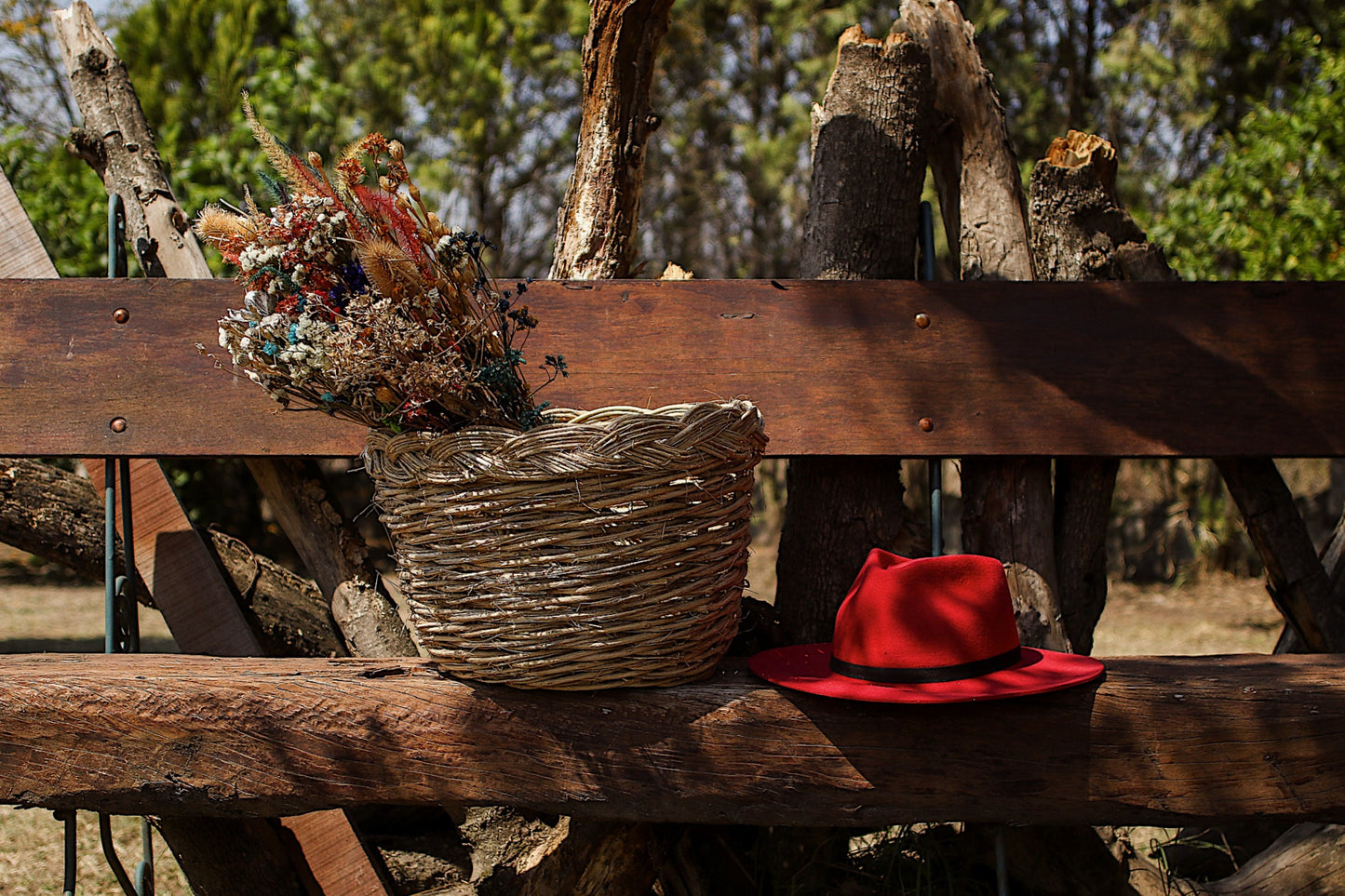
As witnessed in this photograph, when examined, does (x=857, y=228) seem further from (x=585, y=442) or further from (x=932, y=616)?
(x=585, y=442)

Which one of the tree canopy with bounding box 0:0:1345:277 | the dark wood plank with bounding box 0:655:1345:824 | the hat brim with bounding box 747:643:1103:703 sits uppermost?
the tree canopy with bounding box 0:0:1345:277

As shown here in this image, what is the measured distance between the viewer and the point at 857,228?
108 inches

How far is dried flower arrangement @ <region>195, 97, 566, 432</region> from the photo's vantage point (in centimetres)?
173

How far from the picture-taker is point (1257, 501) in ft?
9.03

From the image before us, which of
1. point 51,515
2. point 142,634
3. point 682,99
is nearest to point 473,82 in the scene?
point 682,99

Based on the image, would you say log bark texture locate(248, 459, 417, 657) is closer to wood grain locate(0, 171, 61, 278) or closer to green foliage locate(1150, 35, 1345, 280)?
wood grain locate(0, 171, 61, 278)

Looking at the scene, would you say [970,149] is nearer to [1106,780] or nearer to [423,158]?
[1106,780]

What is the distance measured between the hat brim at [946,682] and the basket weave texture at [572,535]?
26 cm

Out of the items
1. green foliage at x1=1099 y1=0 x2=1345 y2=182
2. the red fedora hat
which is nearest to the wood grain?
the red fedora hat

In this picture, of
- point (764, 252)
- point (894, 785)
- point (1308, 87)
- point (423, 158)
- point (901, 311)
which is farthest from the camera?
point (764, 252)

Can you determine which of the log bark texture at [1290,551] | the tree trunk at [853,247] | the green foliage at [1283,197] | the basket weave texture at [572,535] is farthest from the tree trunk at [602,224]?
the green foliage at [1283,197]

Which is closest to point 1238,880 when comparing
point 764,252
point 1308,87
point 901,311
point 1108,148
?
point 901,311

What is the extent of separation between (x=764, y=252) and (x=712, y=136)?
1732mm

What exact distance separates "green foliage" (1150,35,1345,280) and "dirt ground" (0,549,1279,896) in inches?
88.8
